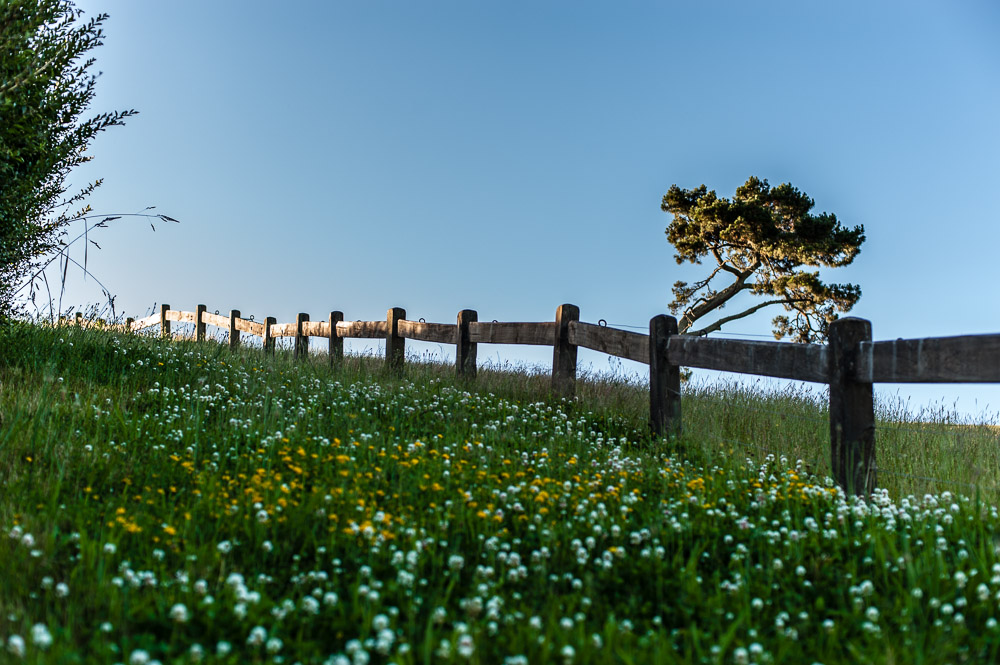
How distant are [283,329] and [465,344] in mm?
8084

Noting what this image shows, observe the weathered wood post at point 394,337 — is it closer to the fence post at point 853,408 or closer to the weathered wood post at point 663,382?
the weathered wood post at point 663,382

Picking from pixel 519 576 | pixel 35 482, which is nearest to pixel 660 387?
pixel 519 576

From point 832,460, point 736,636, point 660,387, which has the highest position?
point 660,387

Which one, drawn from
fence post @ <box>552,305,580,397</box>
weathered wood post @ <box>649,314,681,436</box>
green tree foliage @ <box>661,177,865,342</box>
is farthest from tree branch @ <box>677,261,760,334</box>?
weathered wood post @ <box>649,314,681,436</box>

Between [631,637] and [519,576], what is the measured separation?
2.67ft

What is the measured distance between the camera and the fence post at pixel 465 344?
42.3 feet

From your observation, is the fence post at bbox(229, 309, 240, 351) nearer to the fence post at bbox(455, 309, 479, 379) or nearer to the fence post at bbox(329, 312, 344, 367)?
the fence post at bbox(329, 312, 344, 367)

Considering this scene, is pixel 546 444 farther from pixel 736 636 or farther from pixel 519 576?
pixel 736 636

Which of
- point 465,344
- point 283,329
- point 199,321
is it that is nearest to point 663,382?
point 465,344

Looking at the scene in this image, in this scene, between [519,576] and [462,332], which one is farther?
[462,332]

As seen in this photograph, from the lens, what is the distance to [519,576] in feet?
14.2

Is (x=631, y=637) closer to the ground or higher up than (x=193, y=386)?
closer to the ground

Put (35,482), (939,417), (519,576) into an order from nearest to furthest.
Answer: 1. (519,576)
2. (35,482)
3. (939,417)

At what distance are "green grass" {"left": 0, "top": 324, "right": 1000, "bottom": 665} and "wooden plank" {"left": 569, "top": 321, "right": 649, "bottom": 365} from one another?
1762mm
